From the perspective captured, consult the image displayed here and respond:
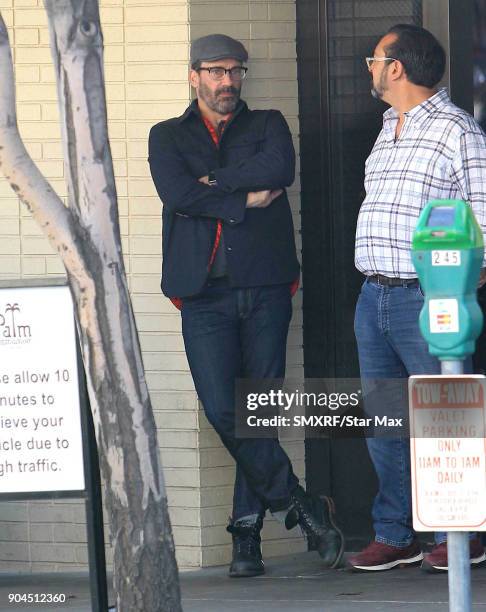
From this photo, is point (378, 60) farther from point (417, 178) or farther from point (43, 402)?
point (43, 402)

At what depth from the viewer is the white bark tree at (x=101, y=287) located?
4758 millimetres

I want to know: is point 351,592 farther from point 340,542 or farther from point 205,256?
point 205,256

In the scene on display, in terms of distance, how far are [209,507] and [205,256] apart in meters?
1.18

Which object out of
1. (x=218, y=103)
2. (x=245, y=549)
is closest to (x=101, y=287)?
(x=218, y=103)

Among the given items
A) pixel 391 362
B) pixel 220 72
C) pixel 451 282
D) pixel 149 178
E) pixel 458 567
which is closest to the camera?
pixel 451 282

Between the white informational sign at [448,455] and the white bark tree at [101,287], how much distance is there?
1156 mm

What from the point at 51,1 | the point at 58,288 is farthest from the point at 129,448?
the point at 51,1

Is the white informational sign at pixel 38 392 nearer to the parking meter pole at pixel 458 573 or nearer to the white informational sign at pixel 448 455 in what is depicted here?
the white informational sign at pixel 448 455

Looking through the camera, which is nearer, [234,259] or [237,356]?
[234,259]

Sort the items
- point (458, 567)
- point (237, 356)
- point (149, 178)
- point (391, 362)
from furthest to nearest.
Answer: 1. point (149, 178)
2. point (237, 356)
3. point (391, 362)
4. point (458, 567)

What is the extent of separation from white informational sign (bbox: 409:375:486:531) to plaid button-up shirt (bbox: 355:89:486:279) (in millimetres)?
2008

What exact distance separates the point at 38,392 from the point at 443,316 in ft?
6.75

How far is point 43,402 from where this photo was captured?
17.9 feet
